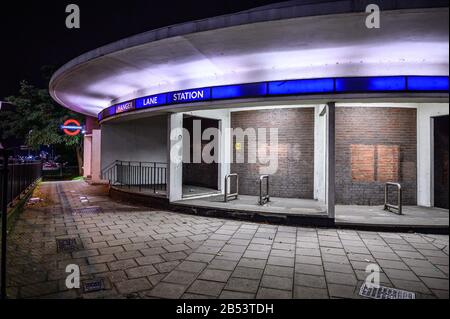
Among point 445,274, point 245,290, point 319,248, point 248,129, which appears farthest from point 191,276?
point 248,129

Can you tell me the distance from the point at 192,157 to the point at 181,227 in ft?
19.6

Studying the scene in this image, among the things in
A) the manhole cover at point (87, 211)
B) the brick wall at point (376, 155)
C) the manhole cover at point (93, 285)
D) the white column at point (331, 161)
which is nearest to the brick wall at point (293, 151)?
the brick wall at point (376, 155)

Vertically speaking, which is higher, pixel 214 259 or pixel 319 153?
pixel 319 153

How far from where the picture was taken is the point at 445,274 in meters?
4.10

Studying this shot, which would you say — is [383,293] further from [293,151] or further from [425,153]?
[425,153]

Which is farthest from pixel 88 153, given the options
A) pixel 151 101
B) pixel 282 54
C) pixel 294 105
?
pixel 282 54

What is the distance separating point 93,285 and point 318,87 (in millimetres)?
5613

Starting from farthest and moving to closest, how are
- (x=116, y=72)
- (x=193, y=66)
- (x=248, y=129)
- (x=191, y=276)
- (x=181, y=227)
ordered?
(x=248, y=129) → (x=116, y=72) → (x=193, y=66) → (x=181, y=227) → (x=191, y=276)

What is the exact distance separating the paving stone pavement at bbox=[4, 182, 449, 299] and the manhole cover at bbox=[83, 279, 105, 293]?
6 cm

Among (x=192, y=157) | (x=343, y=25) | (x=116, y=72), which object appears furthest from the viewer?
(x=192, y=157)

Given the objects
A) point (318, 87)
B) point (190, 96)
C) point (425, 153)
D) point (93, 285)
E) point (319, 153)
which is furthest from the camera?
point (319, 153)

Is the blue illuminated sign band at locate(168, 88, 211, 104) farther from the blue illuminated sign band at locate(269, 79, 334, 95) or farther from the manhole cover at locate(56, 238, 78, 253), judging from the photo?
the manhole cover at locate(56, 238, 78, 253)

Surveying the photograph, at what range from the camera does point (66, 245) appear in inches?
208

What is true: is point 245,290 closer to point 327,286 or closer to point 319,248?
point 327,286
